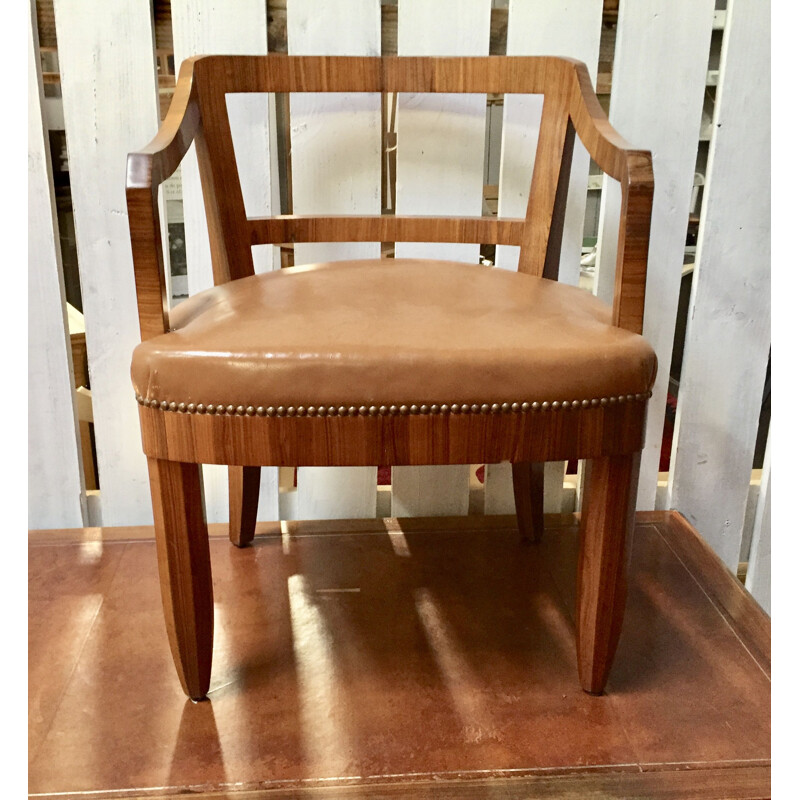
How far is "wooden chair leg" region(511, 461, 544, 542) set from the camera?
1.31m

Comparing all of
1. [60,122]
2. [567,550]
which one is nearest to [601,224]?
[567,550]

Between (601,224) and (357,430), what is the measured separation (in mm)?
730

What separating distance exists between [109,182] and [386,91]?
0.47 meters

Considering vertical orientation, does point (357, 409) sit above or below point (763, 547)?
above

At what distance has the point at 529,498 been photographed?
4.42 ft

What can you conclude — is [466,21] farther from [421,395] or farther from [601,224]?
[421,395]

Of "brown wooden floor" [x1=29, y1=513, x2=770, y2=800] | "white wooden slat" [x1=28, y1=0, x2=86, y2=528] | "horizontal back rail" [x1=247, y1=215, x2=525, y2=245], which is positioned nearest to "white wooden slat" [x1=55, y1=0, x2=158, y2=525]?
"white wooden slat" [x1=28, y1=0, x2=86, y2=528]

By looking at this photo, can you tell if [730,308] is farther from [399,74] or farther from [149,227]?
[149,227]

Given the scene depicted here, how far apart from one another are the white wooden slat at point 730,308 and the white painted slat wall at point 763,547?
0.11 feet

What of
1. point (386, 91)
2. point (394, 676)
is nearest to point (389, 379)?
point (394, 676)

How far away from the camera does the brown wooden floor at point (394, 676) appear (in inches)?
→ 35.0

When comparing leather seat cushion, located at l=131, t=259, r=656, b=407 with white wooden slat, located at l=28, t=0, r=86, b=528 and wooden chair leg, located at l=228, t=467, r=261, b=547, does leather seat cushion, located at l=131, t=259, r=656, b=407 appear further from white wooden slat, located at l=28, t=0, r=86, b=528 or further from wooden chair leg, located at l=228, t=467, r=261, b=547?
white wooden slat, located at l=28, t=0, r=86, b=528

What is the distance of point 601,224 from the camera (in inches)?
52.6

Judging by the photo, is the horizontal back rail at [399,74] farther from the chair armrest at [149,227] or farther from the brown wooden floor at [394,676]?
the brown wooden floor at [394,676]
